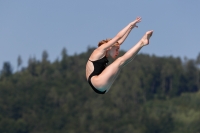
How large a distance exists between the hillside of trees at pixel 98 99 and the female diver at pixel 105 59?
11850cm

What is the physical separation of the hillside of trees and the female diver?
11850 cm

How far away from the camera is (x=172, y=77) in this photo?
191750 millimetres

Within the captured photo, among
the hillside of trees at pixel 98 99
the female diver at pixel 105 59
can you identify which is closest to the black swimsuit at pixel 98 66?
the female diver at pixel 105 59

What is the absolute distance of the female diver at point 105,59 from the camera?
59.6ft

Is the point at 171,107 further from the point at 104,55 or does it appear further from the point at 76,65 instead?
the point at 104,55

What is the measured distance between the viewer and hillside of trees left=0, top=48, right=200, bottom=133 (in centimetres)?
14888

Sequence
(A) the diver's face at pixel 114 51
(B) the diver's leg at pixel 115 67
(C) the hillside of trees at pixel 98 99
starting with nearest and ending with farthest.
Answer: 1. (B) the diver's leg at pixel 115 67
2. (A) the diver's face at pixel 114 51
3. (C) the hillside of trees at pixel 98 99

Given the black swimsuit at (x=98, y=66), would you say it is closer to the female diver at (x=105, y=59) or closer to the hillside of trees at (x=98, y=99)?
the female diver at (x=105, y=59)

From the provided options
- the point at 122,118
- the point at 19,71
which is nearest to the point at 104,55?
the point at 122,118

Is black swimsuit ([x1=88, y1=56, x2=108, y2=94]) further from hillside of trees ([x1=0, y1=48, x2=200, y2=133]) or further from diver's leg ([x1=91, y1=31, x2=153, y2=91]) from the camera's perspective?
hillside of trees ([x1=0, y1=48, x2=200, y2=133])

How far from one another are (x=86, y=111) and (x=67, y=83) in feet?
52.5

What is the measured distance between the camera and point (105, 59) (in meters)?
18.9

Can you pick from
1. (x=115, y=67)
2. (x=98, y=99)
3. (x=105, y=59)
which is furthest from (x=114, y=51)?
(x=98, y=99)

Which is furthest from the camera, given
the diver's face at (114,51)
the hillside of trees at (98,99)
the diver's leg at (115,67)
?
the hillside of trees at (98,99)
